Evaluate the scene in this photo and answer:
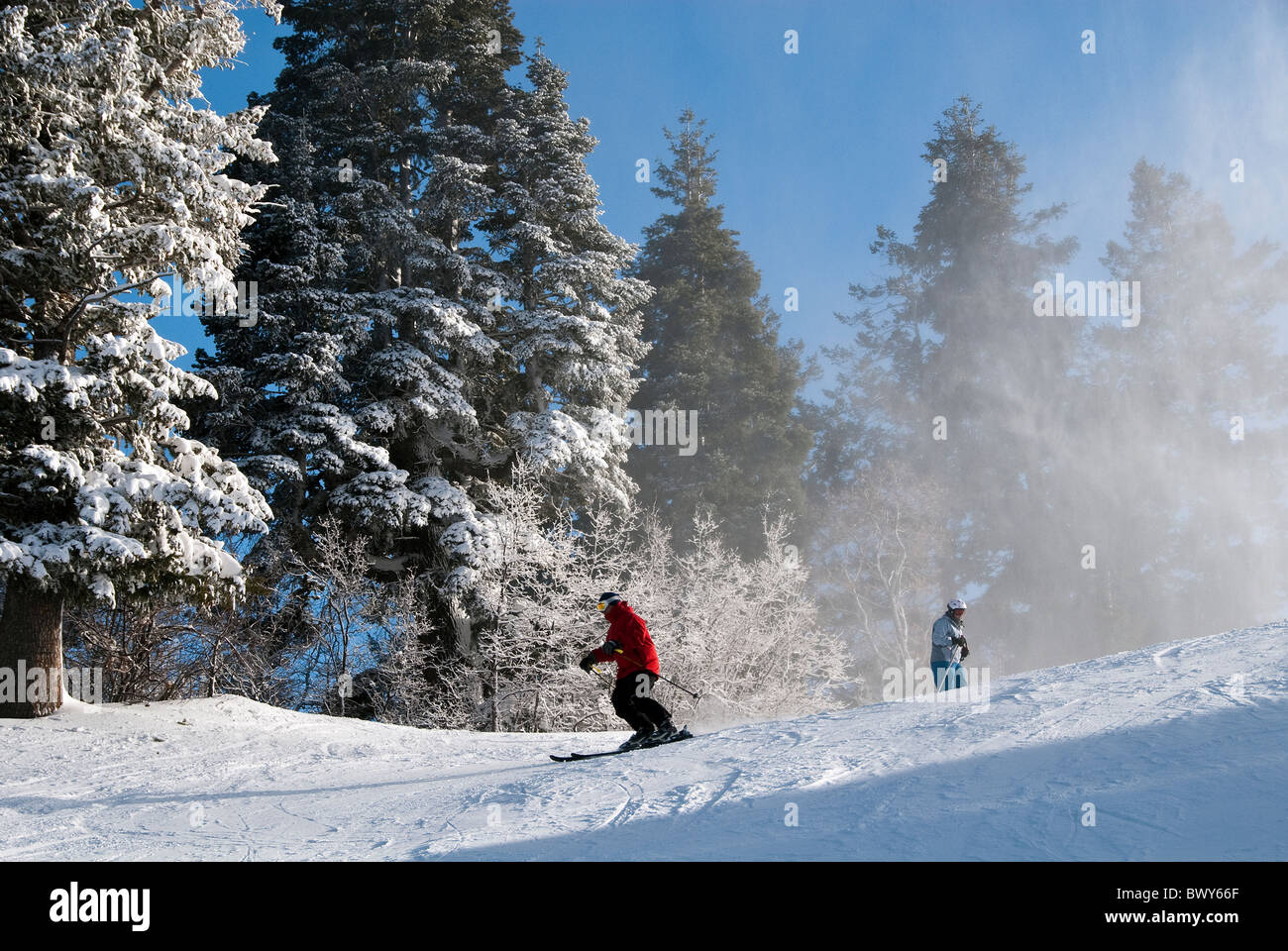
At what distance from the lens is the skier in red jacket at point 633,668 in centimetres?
845

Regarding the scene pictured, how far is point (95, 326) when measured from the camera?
39.5 ft

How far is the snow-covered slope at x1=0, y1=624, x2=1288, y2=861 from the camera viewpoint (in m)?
5.02

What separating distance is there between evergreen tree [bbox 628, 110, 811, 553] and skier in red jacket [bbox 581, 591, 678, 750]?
65.2 ft

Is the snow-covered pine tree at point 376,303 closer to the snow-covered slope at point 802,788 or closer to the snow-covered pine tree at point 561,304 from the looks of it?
the snow-covered pine tree at point 561,304

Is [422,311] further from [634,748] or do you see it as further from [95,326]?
[634,748]

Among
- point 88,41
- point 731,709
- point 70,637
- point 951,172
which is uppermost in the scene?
point 951,172

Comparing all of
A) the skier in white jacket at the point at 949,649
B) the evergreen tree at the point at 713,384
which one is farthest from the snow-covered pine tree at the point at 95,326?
the evergreen tree at the point at 713,384

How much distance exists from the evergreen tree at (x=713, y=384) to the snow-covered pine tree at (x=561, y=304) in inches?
258

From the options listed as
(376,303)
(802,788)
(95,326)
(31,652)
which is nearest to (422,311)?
(376,303)

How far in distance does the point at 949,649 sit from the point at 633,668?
5.11 metres
